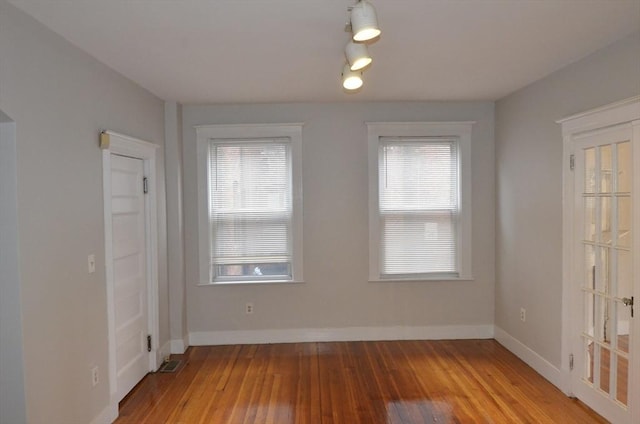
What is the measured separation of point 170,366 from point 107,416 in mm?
1008

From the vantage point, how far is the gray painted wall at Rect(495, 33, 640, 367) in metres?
2.92

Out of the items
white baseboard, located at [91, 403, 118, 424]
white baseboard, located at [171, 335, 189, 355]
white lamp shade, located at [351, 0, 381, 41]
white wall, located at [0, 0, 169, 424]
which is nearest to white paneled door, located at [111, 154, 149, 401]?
white baseboard, located at [91, 403, 118, 424]

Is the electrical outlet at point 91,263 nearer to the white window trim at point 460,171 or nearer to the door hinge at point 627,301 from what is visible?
the white window trim at point 460,171

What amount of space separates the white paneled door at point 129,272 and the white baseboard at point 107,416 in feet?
0.51

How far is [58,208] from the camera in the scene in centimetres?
247

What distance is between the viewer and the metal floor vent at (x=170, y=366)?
12.7ft

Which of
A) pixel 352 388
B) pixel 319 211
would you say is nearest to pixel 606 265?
pixel 352 388

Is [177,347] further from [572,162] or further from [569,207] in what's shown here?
[572,162]

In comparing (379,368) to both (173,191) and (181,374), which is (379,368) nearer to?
(181,374)

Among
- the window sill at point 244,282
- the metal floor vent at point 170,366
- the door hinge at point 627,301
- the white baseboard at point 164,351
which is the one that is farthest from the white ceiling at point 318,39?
the metal floor vent at point 170,366

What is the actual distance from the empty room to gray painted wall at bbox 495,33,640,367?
0.02 m

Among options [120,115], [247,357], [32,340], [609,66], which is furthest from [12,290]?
[609,66]

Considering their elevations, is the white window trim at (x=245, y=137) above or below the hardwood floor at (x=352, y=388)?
above

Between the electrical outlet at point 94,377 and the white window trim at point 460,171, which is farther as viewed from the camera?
the white window trim at point 460,171
